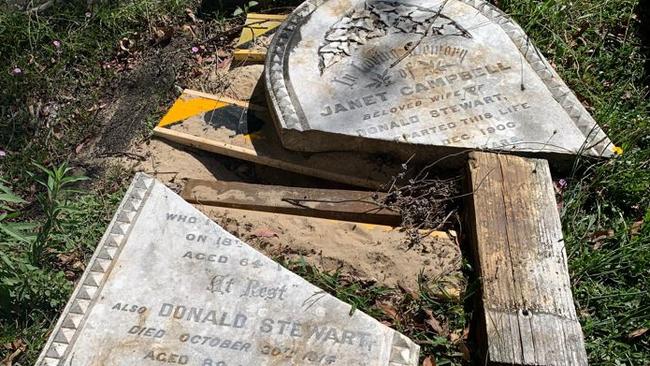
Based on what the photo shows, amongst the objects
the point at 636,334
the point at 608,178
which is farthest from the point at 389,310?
the point at 608,178

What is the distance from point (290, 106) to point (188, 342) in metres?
1.30

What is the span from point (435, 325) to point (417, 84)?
47.1 inches

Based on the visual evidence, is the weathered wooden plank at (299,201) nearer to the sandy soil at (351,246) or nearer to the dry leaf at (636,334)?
the sandy soil at (351,246)

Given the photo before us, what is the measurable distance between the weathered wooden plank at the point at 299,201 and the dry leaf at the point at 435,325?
0.47m

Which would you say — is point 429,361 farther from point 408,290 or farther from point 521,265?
point 521,265

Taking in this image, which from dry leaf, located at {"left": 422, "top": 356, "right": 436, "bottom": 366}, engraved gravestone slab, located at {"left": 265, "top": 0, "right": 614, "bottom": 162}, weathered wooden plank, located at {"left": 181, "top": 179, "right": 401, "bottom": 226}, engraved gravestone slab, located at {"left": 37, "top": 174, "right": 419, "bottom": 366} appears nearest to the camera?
engraved gravestone slab, located at {"left": 37, "top": 174, "right": 419, "bottom": 366}

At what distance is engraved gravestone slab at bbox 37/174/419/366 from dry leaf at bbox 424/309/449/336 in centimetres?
30

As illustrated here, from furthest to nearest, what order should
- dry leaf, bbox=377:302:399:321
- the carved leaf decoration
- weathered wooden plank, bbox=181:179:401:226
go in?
the carved leaf decoration → weathered wooden plank, bbox=181:179:401:226 → dry leaf, bbox=377:302:399:321

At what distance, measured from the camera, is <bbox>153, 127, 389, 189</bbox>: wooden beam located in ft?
9.81

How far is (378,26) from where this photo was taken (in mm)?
3416

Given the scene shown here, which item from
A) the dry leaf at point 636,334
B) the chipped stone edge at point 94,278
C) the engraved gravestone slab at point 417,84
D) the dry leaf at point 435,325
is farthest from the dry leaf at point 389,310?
the chipped stone edge at point 94,278

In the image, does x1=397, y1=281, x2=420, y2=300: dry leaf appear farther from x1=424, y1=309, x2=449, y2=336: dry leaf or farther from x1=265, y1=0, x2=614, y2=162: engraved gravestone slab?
x1=265, y1=0, x2=614, y2=162: engraved gravestone slab

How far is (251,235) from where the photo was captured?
2.70 meters

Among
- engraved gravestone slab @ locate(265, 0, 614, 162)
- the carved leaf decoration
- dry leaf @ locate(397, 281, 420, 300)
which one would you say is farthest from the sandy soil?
the carved leaf decoration
